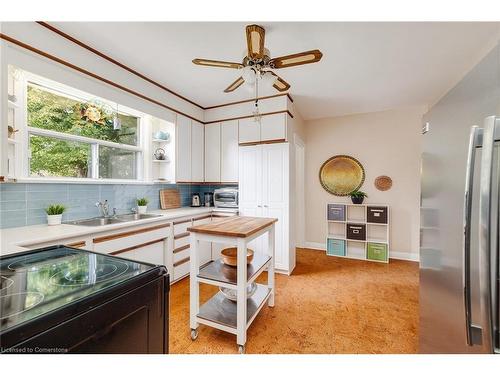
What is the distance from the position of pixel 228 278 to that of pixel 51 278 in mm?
1162

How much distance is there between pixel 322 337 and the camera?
5.99ft

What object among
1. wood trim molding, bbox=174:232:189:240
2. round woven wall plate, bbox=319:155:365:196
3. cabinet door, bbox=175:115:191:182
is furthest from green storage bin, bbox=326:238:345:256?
cabinet door, bbox=175:115:191:182

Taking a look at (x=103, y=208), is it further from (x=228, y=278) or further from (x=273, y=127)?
(x=273, y=127)

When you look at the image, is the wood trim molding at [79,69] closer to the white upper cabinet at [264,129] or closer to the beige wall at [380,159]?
the white upper cabinet at [264,129]

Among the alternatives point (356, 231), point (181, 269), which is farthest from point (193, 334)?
point (356, 231)

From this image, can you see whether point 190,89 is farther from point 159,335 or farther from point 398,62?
point 159,335

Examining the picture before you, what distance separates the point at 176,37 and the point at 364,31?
62.4 inches

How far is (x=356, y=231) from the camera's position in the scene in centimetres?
380

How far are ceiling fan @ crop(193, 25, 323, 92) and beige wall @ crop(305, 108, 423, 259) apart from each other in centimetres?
275

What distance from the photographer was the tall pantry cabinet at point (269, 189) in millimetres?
3129

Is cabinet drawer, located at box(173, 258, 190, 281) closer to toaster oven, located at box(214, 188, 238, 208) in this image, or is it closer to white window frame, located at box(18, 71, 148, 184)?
toaster oven, located at box(214, 188, 238, 208)

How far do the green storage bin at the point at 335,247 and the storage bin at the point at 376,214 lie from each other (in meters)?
0.61

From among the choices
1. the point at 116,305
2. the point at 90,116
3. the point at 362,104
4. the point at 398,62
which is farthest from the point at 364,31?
the point at 90,116

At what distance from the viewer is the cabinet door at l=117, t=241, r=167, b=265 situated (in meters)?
2.18
